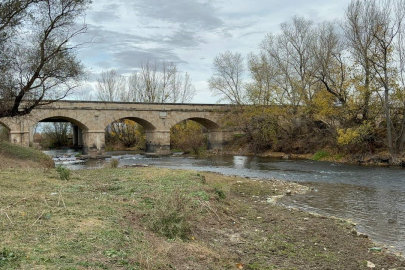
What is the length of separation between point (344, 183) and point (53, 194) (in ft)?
42.9

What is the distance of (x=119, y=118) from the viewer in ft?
125

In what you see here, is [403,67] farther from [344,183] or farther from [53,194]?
[53,194]

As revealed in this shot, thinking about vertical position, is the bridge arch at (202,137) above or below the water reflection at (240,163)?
above

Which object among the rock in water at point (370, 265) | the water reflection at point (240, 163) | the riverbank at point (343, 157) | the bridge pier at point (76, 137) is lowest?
the rock in water at point (370, 265)

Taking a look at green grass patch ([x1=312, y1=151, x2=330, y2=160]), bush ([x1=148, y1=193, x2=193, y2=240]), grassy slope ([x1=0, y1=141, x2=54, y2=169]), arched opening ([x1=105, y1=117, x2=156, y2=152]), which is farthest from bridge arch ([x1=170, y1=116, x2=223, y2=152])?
bush ([x1=148, y1=193, x2=193, y2=240])

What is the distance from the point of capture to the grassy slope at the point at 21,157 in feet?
58.3

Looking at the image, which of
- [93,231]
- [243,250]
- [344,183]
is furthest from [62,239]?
[344,183]

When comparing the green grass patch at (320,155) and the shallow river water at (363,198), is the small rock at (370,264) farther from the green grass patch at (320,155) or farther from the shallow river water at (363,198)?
the green grass patch at (320,155)

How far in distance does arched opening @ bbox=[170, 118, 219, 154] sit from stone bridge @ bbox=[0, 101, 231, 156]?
0.20m

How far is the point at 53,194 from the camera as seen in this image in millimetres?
8117

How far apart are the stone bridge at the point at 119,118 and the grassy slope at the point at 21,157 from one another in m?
11.9

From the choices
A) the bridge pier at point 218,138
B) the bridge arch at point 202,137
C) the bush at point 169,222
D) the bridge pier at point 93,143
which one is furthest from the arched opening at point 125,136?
the bush at point 169,222

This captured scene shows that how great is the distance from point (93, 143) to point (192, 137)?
39.9ft

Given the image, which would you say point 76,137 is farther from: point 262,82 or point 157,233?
point 157,233
